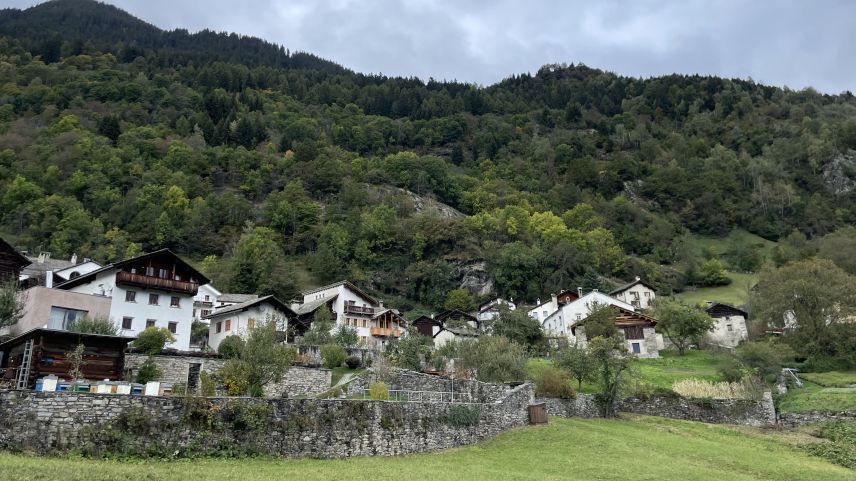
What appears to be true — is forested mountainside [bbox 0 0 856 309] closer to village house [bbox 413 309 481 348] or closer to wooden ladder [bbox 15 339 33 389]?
village house [bbox 413 309 481 348]

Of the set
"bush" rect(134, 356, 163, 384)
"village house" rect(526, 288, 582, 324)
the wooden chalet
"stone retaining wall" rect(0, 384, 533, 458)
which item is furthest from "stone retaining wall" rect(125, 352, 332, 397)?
"village house" rect(526, 288, 582, 324)

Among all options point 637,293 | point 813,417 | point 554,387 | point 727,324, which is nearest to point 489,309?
point 637,293

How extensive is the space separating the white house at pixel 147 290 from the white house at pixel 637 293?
70.0 m

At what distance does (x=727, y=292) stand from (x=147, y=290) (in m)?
101

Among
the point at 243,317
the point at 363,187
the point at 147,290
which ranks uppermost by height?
the point at 363,187

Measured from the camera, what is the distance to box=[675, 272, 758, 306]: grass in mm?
99062

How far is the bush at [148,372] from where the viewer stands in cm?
3164

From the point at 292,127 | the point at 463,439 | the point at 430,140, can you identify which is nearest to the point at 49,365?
the point at 463,439

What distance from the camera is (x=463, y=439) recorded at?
84.3 ft

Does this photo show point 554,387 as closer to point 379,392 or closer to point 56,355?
point 379,392

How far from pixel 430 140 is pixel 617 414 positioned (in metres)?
163

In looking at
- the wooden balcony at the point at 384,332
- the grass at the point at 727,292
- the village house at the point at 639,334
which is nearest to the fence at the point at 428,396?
the village house at the point at 639,334

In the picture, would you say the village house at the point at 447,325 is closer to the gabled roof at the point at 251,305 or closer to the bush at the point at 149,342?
the gabled roof at the point at 251,305

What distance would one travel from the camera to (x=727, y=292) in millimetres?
106562
